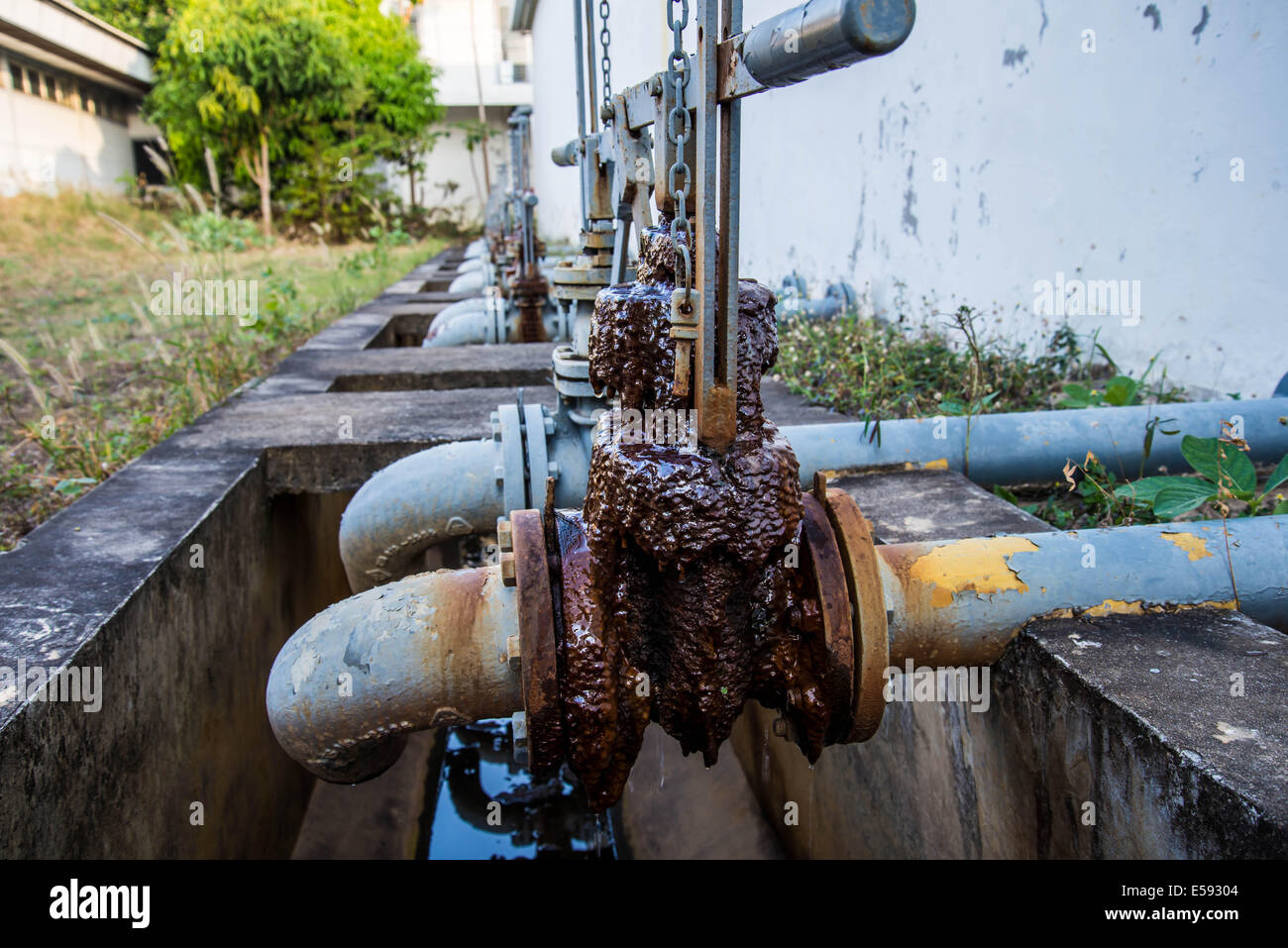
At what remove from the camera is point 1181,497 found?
1.90m

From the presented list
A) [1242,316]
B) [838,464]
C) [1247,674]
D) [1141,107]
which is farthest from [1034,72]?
[1247,674]

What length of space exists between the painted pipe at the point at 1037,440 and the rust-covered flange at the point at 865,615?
98 centimetres

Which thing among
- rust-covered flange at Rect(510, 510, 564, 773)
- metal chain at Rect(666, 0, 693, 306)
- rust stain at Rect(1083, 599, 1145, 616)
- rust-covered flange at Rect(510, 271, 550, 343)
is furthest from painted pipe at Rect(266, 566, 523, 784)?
rust-covered flange at Rect(510, 271, 550, 343)

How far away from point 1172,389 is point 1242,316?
312 mm

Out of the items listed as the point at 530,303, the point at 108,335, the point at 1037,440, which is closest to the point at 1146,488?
the point at 1037,440

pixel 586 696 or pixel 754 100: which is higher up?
pixel 754 100

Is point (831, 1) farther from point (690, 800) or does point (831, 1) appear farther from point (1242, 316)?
point (690, 800)

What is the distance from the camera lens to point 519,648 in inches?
51.8

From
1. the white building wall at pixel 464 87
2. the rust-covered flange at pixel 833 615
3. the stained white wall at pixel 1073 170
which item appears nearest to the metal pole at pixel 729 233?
the rust-covered flange at pixel 833 615

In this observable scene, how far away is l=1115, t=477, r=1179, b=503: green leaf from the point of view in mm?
1952

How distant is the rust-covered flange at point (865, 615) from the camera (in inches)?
52.7

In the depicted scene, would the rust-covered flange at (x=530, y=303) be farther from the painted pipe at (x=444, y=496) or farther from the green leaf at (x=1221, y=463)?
the green leaf at (x=1221, y=463)

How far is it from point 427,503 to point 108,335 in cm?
622

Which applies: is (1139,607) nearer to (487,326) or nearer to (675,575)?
(675,575)
